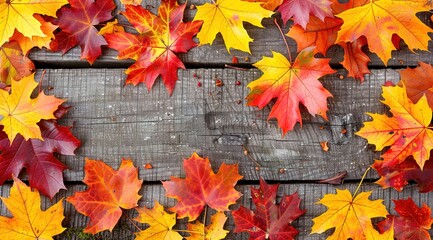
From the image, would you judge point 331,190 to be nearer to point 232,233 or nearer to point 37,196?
point 232,233

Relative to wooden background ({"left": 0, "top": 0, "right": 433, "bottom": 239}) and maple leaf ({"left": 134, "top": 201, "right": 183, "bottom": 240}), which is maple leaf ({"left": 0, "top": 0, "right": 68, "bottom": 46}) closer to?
wooden background ({"left": 0, "top": 0, "right": 433, "bottom": 239})

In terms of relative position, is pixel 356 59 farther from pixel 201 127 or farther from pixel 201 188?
pixel 201 188

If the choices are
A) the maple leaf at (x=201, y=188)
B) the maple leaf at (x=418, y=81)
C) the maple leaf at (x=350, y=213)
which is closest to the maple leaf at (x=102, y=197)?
the maple leaf at (x=201, y=188)

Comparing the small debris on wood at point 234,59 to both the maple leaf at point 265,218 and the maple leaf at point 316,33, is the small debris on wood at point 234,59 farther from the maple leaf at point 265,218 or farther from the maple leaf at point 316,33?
the maple leaf at point 265,218

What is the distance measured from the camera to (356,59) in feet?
6.41

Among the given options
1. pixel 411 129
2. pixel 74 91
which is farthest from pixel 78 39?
pixel 411 129

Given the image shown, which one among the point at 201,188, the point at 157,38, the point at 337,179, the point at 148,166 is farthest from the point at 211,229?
the point at 157,38

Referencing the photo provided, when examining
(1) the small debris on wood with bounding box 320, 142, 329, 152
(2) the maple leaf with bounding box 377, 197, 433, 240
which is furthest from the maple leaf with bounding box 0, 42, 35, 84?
(2) the maple leaf with bounding box 377, 197, 433, 240

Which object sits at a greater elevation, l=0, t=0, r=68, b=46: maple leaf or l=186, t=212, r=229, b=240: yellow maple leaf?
l=0, t=0, r=68, b=46: maple leaf

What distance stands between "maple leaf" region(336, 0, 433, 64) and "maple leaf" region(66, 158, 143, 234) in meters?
0.95

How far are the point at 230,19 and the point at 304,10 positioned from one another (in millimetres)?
264

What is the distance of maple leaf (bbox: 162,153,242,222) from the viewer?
190 cm

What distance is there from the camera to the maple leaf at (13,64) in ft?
6.32

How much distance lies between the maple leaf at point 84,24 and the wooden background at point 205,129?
2.1 inches
